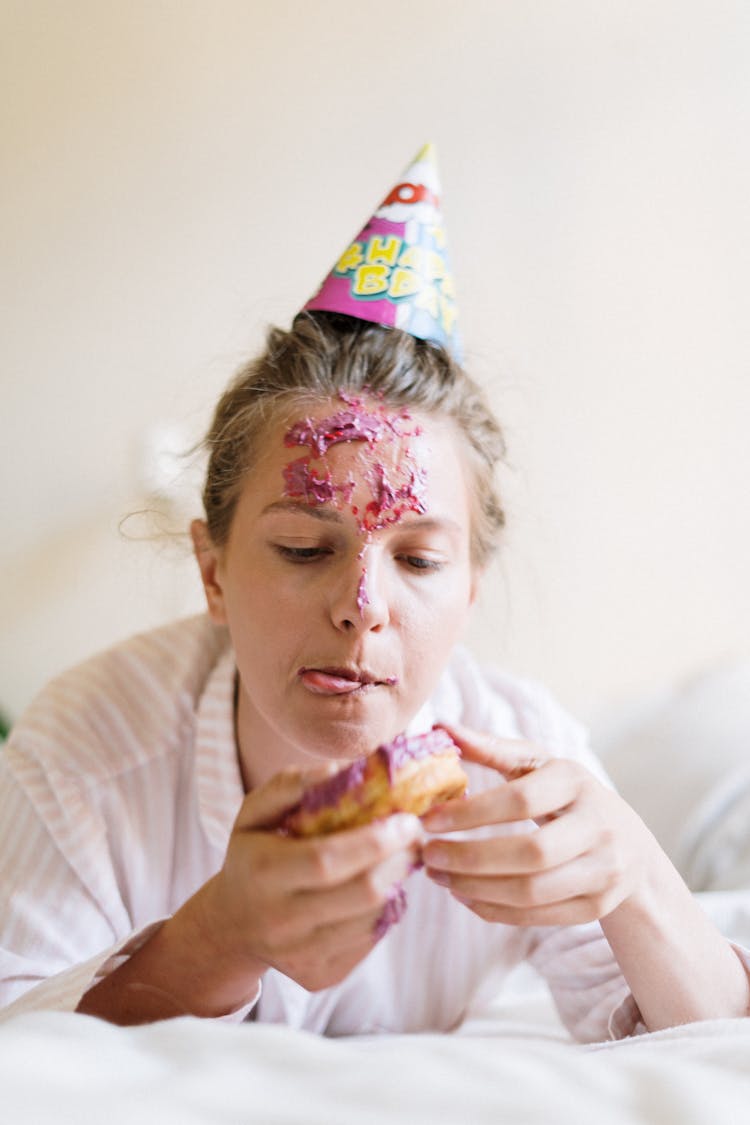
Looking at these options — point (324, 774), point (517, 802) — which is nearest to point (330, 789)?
point (324, 774)

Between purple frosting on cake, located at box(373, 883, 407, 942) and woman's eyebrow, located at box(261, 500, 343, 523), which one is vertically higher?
woman's eyebrow, located at box(261, 500, 343, 523)

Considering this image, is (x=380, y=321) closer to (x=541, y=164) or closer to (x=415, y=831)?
(x=415, y=831)

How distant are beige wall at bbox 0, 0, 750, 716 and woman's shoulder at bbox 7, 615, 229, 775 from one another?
46 centimetres

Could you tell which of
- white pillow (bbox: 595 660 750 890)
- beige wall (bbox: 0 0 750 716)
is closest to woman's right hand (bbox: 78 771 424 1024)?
white pillow (bbox: 595 660 750 890)

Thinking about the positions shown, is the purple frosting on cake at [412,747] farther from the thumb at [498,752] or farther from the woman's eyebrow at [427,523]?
the woman's eyebrow at [427,523]

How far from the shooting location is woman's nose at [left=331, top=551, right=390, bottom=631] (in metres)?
0.78

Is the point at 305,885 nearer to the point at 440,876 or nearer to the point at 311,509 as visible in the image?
the point at 440,876

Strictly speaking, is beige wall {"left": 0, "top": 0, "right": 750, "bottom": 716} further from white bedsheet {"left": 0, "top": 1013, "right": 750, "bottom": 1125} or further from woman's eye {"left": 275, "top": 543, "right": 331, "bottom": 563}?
white bedsheet {"left": 0, "top": 1013, "right": 750, "bottom": 1125}

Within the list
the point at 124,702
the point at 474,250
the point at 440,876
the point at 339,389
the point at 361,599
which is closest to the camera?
the point at 440,876

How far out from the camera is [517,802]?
661 mm

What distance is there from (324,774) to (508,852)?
131mm

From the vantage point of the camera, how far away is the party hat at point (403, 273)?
97cm

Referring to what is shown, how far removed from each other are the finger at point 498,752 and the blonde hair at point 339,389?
27 cm

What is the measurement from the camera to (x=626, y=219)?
4.83ft
